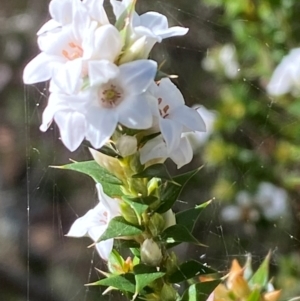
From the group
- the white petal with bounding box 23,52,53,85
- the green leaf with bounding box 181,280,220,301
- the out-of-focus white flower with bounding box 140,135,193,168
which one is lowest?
the green leaf with bounding box 181,280,220,301

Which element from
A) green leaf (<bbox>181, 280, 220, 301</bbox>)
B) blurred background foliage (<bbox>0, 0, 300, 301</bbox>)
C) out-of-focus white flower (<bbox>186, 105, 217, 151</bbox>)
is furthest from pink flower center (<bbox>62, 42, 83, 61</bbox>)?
out-of-focus white flower (<bbox>186, 105, 217, 151</bbox>)

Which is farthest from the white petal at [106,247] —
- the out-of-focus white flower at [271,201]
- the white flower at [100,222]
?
the out-of-focus white flower at [271,201]

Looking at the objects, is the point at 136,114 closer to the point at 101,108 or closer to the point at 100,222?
the point at 101,108

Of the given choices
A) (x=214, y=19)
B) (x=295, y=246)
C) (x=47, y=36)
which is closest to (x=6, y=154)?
(x=214, y=19)

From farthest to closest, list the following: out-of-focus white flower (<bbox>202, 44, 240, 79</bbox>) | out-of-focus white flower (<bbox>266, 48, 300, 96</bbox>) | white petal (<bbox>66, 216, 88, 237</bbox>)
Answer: out-of-focus white flower (<bbox>202, 44, 240, 79</bbox>)
out-of-focus white flower (<bbox>266, 48, 300, 96</bbox>)
white petal (<bbox>66, 216, 88, 237</bbox>)

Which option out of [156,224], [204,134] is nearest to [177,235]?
[156,224]

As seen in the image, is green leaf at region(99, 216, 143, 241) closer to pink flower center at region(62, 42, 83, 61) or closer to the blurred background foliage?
pink flower center at region(62, 42, 83, 61)

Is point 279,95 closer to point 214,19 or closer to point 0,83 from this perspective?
point 214,19
